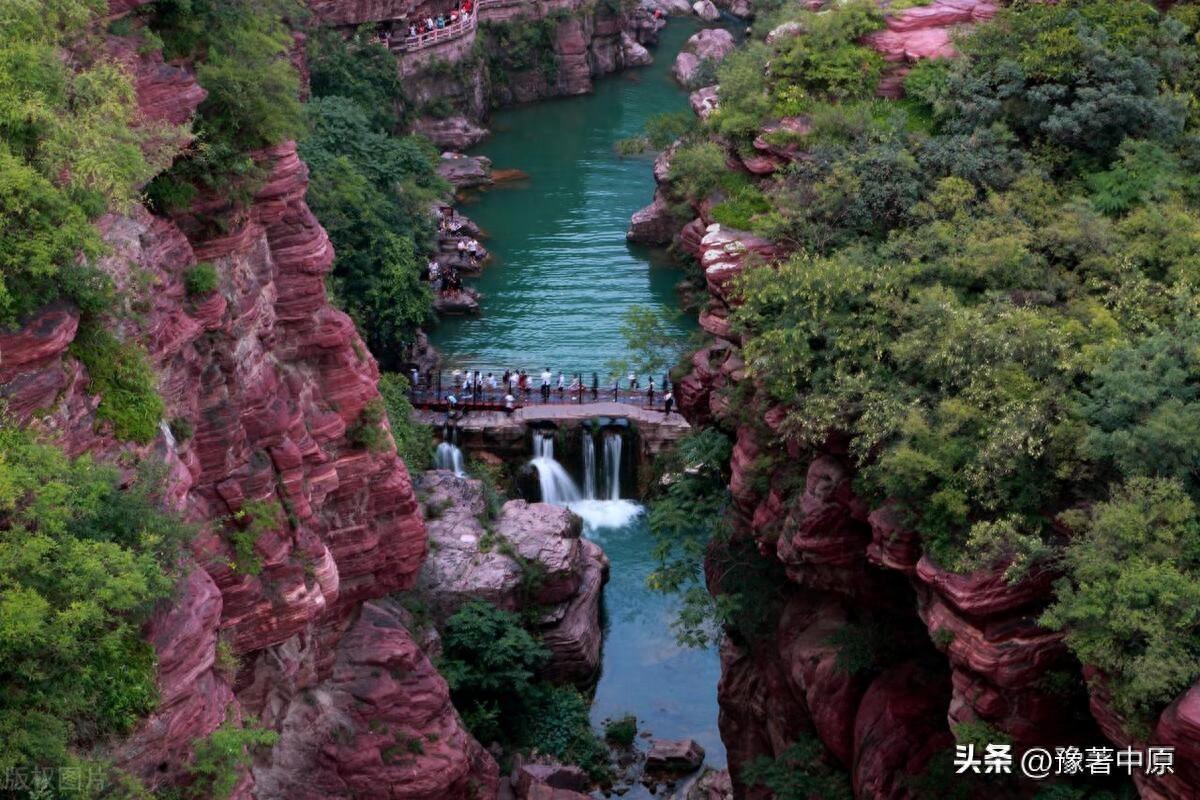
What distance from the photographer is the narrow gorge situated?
16.7m

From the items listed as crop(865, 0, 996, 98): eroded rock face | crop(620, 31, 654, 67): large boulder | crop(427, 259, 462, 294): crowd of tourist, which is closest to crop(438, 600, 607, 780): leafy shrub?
crop(865, 0, 996, 98): eroded rock face

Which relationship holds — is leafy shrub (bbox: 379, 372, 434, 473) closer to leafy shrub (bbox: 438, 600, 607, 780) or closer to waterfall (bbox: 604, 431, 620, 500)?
waterfall (bbox: 604, 431, 620, 500)

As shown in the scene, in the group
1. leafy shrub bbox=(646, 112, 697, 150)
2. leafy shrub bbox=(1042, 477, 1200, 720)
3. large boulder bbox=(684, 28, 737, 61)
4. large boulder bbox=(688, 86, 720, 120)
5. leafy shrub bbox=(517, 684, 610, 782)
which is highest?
large boulder bbox=(688, 86, 720, 120)

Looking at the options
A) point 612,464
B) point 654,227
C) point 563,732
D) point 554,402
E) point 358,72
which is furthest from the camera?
point 358,72

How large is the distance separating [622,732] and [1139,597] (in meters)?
20.1

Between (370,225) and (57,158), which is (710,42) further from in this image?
(57,158)

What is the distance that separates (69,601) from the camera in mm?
14773

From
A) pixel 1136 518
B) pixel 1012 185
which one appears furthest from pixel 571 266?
pixel 1136 518

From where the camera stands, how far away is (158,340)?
1988cm

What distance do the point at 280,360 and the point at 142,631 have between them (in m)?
9.35

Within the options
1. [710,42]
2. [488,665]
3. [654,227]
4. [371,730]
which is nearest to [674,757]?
[488,665]

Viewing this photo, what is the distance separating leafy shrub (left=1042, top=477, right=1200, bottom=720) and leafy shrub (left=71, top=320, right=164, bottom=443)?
1228 cm

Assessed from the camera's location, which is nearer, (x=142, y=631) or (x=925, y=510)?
(x=142, y=631)

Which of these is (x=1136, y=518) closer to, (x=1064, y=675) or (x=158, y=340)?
(x=1064, y=675)
